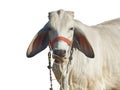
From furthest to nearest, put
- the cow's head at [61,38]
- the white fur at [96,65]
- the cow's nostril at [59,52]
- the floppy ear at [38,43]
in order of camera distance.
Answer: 1. the white fur at [96,65]
2. the floppy ear at [38,43]
3. the cow's head at [61,38]
4. the cow's nostril at [59,52]

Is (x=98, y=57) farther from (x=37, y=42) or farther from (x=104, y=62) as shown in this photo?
(x=37, y=42)

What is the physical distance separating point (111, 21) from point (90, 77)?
7.04ft

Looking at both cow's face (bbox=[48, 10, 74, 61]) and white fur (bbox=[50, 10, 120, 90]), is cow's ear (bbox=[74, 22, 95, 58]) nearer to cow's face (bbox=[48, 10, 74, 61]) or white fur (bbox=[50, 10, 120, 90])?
white fur (bbox=[50, 10, 120, 90])

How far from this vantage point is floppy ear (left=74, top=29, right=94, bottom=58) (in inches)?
580

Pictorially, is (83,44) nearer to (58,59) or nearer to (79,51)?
(79,51)

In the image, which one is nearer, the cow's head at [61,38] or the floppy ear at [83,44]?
the cow's head at [61,38]

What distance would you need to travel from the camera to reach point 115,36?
640 inches

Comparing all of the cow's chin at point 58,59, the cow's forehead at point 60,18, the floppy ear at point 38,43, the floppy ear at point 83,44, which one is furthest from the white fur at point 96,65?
the cow's forehead at point 60,18

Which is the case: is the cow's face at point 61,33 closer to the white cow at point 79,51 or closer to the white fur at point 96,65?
the white cow at point 79,51

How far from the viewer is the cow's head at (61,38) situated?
14.0 metres

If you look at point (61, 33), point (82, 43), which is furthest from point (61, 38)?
point (82, 43)

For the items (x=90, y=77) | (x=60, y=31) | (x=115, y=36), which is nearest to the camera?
(x=60, y=31)

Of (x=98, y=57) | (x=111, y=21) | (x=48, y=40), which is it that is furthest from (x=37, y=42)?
(x=111, y=21)

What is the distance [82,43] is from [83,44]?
0.03 metres
